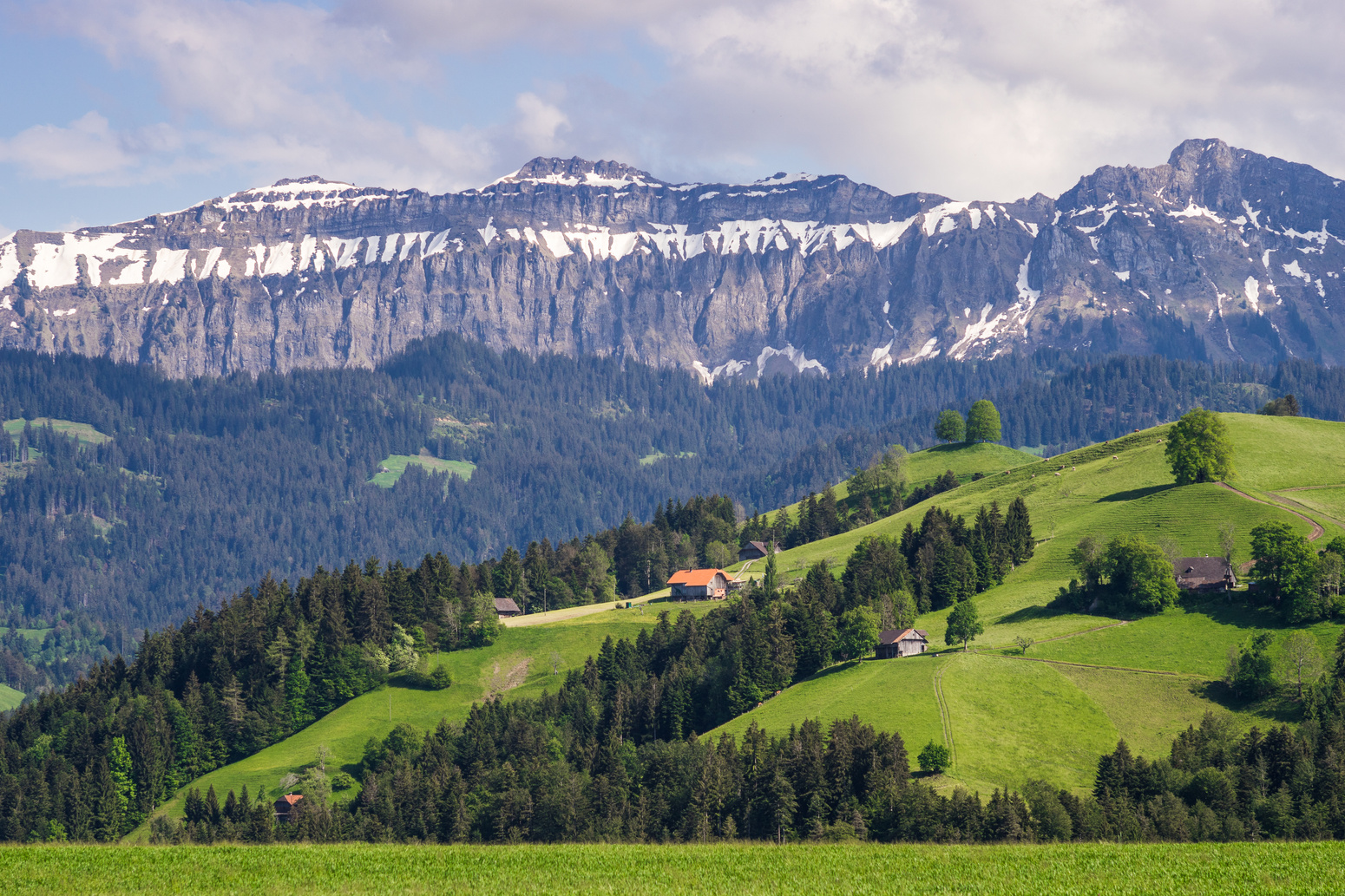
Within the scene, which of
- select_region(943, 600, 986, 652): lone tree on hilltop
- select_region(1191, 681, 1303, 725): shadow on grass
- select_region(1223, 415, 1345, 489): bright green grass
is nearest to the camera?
select_region(1191, 681, 1303, 725): shadow on grass

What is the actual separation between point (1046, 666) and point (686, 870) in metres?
76.4

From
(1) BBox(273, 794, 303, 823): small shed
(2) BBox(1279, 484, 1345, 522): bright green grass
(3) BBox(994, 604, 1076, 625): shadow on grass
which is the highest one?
(2) BBox(1279, 484, 1345, 522): bright green grass

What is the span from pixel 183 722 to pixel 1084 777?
107573 mm

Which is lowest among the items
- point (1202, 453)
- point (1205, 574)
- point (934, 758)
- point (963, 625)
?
point (934, 758)

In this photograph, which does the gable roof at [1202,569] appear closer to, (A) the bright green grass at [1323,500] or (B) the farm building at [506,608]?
(A) the bright green grass at [1323,500]

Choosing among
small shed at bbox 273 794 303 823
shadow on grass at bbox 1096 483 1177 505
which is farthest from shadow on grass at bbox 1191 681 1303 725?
small shed at bbox 273 794 303 823

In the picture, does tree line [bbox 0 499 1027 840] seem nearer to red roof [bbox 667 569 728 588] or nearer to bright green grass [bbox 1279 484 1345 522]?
red roof [bbox 667 569 728 588]

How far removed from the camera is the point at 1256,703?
11650cm

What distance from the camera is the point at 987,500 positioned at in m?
197

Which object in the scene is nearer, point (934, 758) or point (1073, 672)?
point (934, 758)

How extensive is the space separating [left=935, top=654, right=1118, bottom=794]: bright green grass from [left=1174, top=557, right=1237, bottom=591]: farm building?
25.3 metres

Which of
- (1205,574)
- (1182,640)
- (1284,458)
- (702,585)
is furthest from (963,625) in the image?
(1284,458)

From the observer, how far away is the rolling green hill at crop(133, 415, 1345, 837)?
115m

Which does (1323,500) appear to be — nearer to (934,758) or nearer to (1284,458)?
(1284,458)
